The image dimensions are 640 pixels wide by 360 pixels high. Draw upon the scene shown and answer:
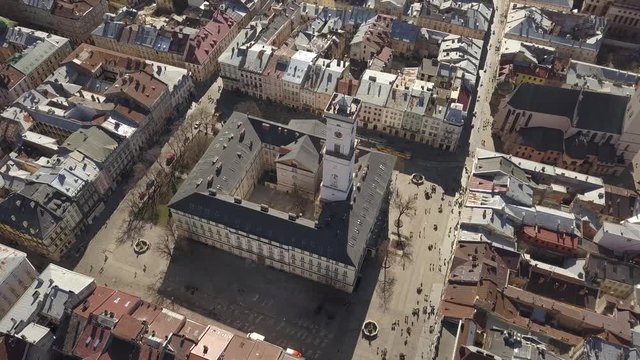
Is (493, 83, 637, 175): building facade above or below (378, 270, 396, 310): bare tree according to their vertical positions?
above

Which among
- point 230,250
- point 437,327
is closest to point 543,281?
point 437,327

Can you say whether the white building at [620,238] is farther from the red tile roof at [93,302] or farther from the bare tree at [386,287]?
the red tile roof at [93,302]

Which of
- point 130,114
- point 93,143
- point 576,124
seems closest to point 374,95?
point 576,124

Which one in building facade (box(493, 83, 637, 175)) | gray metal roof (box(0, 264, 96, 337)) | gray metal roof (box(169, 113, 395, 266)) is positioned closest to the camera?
gray metal roof (box(0, 264, 96, 337))

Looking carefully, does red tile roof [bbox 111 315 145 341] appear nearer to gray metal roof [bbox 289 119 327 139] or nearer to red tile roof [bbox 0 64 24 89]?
gray metal roof [bbox 289 119 327 139]

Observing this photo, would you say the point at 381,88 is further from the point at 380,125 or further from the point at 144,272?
the point at 144,272

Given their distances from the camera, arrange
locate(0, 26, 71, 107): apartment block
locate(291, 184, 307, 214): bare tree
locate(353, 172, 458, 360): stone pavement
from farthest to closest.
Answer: locate(0, 26, 71, 107): apartment block, locate(291, 184, 307, 214): bare tree, locate(353, 172, 458, 360): stone pavement

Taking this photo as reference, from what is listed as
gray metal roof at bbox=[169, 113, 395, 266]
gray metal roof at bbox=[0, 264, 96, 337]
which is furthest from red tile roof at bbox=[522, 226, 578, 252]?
gray metal roof at bbox=[0, 264, 96, 337]
